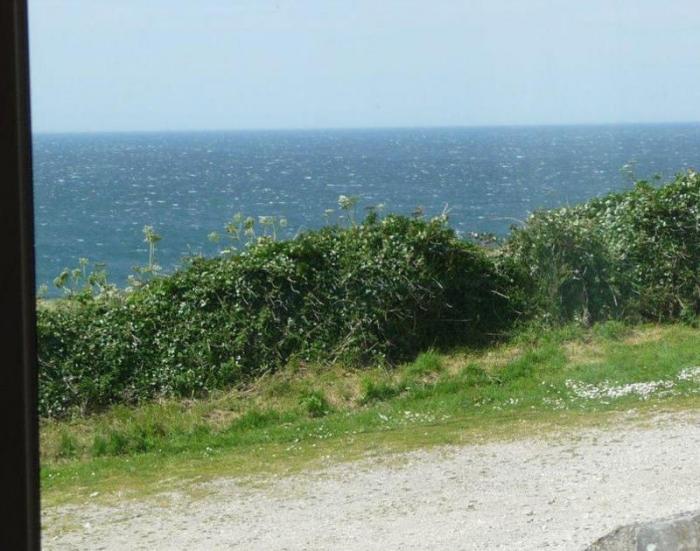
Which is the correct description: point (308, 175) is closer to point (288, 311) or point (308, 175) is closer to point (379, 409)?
point (288, 311)

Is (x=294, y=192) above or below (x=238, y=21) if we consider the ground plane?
below

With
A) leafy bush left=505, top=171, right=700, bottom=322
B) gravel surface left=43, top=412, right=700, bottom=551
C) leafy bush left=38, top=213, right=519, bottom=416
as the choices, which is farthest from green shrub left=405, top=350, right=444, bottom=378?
gravel surface left=43, top=412, right=700, bottom=551

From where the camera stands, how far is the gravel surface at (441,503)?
226 cm

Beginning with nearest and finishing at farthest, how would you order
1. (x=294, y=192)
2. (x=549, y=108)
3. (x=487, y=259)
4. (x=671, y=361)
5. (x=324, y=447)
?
(x=549, y=108) → (x=324, y=447) → (x=671, y=361) → (x=294, y=192) → (x=487, y=259)

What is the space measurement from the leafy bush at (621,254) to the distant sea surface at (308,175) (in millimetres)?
264

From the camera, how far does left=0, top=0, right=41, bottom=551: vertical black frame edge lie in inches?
35.7

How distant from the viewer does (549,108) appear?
301 centimetres

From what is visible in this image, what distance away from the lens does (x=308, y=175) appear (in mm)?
4242

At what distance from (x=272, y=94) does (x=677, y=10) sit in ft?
3.63

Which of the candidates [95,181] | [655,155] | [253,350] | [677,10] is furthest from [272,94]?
[253,350]

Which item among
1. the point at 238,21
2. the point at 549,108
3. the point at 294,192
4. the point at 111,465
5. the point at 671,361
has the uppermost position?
the point at 238,21

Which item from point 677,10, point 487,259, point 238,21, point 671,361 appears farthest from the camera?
point 487,259

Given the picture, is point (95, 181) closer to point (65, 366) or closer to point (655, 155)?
point (65, 366)

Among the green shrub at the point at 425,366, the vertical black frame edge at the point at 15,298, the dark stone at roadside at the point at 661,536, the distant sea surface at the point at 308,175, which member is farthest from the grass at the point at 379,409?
the vertical black frame edge at the point at 15,298
